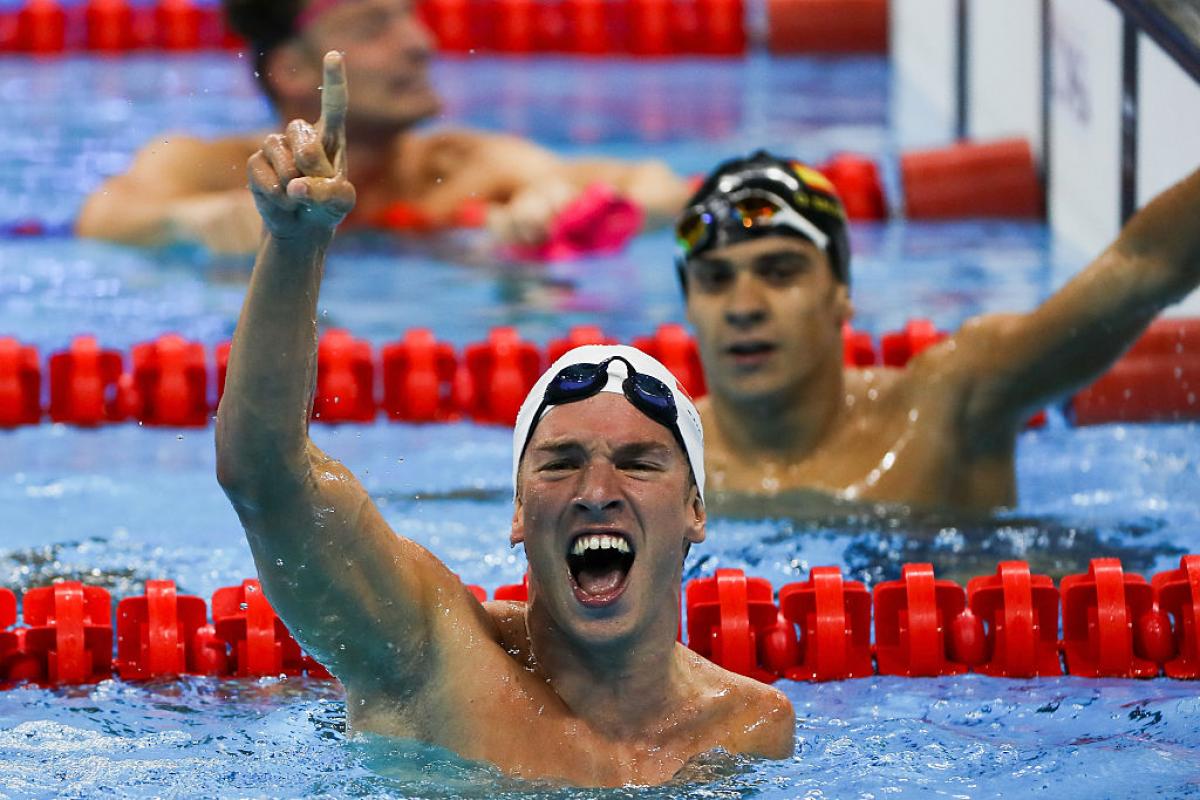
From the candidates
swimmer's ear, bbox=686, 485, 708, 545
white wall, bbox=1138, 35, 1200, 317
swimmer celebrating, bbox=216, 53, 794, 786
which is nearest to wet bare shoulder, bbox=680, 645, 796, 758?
swimmer celebrating, bbox=216, 53, 794, 786

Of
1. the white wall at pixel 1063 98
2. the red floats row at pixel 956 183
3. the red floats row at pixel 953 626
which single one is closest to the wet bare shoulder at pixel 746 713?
the red floats row at pixel 953 626

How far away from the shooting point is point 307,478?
8.20 ft

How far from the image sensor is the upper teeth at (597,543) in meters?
2.74

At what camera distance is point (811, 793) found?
3.13 m

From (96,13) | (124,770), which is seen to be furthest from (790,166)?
(96,13)

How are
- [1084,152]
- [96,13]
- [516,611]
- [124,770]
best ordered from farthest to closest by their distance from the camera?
1. [96,13]
2. [1084,152]
3. [124,770]
4. [516,611]

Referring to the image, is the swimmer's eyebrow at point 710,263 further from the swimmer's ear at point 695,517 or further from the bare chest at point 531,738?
the bare chest at point 531,738

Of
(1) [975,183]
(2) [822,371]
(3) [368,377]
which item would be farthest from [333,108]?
(1) [975,183]

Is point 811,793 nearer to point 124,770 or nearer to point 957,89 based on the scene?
point 124,770

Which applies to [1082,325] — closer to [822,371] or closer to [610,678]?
[822,371]

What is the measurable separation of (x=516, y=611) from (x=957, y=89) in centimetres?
589

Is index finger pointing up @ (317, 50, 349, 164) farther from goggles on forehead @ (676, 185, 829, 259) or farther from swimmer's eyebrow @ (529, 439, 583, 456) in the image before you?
goggles on forehead @ (676, 185, 829, 259)

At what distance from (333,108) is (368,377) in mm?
3206

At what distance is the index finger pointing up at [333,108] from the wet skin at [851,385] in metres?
1.96
